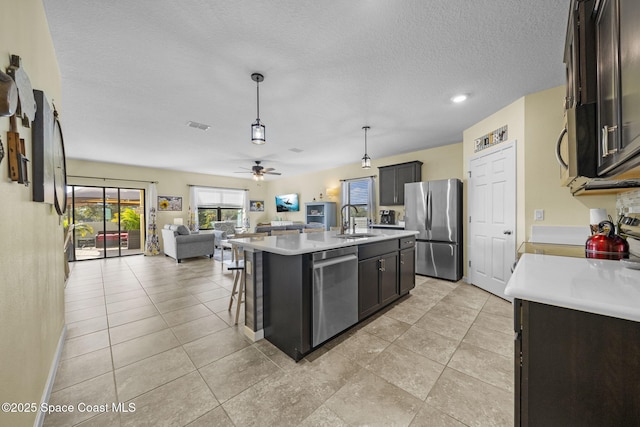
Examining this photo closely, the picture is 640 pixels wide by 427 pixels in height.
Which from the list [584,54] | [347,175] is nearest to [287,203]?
[347,175]

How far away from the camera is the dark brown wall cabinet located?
734 mm

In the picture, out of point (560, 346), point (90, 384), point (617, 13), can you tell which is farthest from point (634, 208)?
point (90, 384)

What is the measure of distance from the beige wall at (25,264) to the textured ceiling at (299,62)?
20.6 inches

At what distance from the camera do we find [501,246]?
3307 mm

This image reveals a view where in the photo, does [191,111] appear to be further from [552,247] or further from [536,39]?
[552,247]

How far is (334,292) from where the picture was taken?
2098mm

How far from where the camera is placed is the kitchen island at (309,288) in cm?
191

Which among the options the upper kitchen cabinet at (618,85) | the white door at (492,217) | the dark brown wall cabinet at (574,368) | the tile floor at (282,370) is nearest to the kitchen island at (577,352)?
the dark brown wall cabinet at (574,368)

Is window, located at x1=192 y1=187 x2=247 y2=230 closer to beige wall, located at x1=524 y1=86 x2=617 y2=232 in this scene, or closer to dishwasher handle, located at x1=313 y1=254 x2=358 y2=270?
dishwasher handle, located at x1=313 y1=254 x2=358 y2=270

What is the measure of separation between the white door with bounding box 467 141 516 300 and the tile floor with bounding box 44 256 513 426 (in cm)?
54

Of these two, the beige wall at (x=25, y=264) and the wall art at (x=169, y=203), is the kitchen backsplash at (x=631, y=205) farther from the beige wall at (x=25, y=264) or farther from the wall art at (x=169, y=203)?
the wall art at (x=169, y=203)

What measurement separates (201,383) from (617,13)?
2.84 metres

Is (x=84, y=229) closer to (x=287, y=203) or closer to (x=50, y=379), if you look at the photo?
(x=287, y=203)

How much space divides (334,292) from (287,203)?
7132 millimetres
